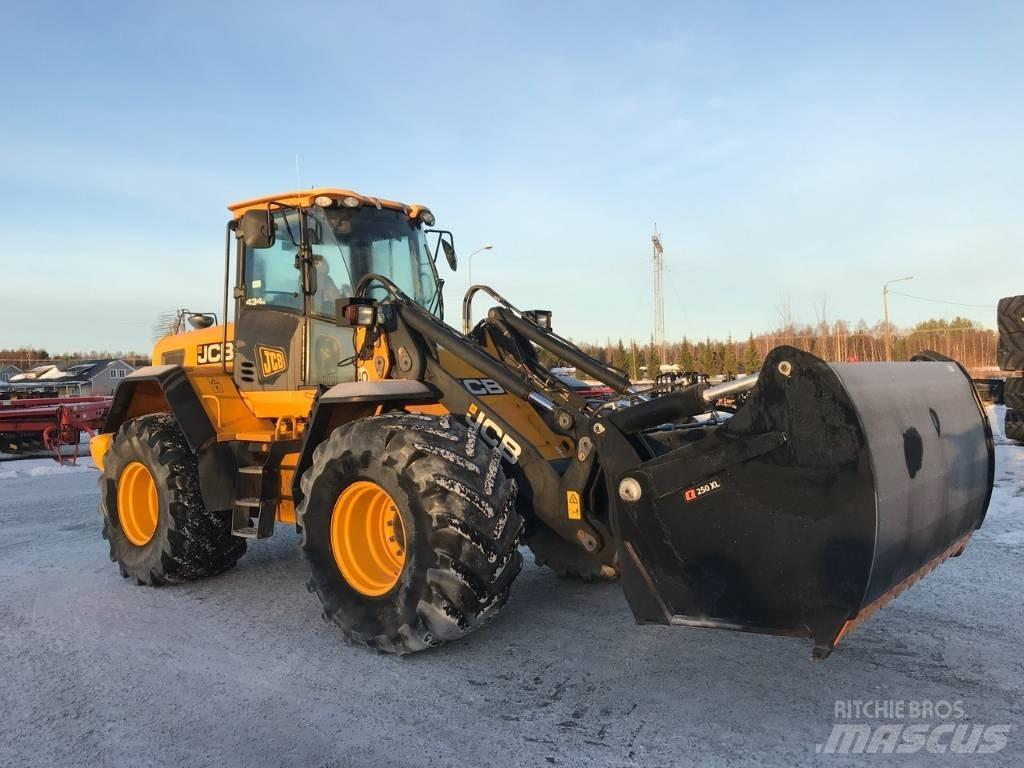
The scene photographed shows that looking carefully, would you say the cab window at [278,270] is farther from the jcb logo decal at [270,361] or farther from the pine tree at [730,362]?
the pine tree at [730,362]

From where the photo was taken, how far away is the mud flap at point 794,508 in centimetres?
322

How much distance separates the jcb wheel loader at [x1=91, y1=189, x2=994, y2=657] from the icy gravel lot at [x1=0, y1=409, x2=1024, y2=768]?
0.40 meters

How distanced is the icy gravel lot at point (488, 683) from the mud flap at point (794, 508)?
18.6 inches

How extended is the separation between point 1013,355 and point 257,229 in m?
12.6

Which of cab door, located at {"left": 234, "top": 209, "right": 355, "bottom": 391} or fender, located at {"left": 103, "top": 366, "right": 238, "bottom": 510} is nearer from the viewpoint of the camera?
cab door, located at {"left": 234, "top": 209, "right": 355, "bottom": 391}

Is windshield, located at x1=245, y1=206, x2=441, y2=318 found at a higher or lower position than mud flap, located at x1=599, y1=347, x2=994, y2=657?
higher

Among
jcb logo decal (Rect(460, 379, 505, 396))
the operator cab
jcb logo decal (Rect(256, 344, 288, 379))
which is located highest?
the operator cab

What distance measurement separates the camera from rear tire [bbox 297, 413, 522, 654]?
4008 mm

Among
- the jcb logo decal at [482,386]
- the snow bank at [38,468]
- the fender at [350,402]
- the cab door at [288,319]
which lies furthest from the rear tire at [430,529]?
the snow bank at [38,468]

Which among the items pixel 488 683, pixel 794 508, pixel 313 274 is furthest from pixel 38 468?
pixel 794 508

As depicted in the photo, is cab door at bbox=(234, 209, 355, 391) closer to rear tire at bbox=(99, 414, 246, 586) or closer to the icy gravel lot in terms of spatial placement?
rear tire at bbox=(99, 414, 246, 586)

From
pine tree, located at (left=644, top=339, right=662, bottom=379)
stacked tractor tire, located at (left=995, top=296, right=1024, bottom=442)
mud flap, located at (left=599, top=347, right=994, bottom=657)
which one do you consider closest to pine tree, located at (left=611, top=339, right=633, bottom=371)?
pine tree, located at (left=644, top=339, right=662, bottom=379)

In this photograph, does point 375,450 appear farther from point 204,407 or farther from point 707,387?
point 204,407

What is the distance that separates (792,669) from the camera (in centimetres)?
391
